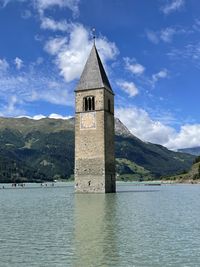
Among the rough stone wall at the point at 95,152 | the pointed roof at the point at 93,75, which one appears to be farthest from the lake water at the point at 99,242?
the pointed roof at the point at 93,75

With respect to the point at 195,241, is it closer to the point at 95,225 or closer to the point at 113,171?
the point at 95,225

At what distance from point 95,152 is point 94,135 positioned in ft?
7.86

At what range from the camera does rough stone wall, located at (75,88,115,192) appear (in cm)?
5800

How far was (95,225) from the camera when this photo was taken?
23.6 m

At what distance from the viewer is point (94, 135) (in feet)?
193

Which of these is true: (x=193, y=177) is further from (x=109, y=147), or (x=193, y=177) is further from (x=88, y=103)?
(x=88, y=103)

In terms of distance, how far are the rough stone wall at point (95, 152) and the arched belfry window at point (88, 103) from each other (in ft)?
1.52

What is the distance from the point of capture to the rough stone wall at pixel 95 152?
5800cm

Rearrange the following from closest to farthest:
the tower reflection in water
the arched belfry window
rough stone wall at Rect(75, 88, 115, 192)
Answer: the tower reflection in water
rough stone wall at Rect(75, 88, 115, 192)
the arched belfry window

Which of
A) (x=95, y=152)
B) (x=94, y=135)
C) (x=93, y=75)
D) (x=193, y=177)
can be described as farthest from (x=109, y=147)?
(x=193, y=177)

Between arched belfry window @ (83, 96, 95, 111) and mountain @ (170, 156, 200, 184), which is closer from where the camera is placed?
arched belfry window @ (83, 96, 95, 111)

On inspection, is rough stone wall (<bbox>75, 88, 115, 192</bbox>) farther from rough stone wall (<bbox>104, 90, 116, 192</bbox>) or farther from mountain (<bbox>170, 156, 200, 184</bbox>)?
mountain (<bbox>170, 156, 200, 184</bbox>)

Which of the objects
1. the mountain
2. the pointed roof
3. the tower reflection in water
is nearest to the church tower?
the pointed roof

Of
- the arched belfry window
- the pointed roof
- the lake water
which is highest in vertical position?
the pointed roof
